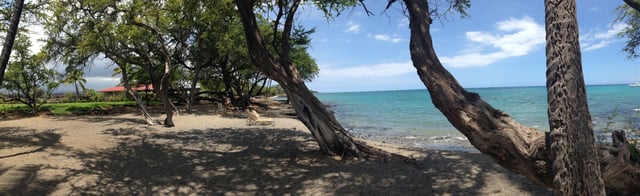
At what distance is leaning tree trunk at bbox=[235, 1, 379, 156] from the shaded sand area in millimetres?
287

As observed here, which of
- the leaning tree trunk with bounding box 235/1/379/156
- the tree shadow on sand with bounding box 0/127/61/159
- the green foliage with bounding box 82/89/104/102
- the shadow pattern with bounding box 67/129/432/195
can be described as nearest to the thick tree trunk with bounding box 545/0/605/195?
the shadow pattern with bounding box 67/129/432/195

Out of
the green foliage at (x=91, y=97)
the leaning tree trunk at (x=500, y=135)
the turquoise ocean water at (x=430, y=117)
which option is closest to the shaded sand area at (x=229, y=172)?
the leaning tree trunk at (x=500, y=135)

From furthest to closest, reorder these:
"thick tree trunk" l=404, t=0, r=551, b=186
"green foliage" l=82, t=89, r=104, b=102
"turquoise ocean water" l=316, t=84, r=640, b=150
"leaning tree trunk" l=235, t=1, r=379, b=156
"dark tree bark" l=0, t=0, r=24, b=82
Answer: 1. "green foliage" l=82, t=89, r=104, b=102
2. "turquoise ocean water" l=316, t=84, r=640, b=150
3. "leaning tree trunk" l=235, t=1, r=379, b=156
4. "dark tree bark" l=0, t=0, r=24, b=82
5. "thick tree trunk" l=404, t=0, r=551, b=186

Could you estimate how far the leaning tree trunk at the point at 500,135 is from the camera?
3.21 meters

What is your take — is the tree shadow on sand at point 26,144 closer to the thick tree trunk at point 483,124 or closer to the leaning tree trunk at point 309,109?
the leaning tree trunk at point 309,109

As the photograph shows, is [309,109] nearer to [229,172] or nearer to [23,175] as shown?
[229,172]

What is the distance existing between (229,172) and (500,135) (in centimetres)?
467

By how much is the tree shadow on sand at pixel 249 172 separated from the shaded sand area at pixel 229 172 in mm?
15

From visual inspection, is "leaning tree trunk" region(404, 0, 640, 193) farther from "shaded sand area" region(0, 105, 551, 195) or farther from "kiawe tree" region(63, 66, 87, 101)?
"kiawe tree" region(63, 66, 87, 101)

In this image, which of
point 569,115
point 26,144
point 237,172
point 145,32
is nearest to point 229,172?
point 237,172

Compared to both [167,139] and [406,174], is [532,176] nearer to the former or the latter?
[406,174]

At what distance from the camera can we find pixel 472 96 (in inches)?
147

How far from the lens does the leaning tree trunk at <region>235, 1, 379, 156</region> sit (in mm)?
7137

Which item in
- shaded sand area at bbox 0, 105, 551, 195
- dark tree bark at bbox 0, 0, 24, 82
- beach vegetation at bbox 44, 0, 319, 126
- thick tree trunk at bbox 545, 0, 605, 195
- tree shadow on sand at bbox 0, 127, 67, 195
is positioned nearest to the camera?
thick tree trunk at bbox 545, 0, 605, 195
